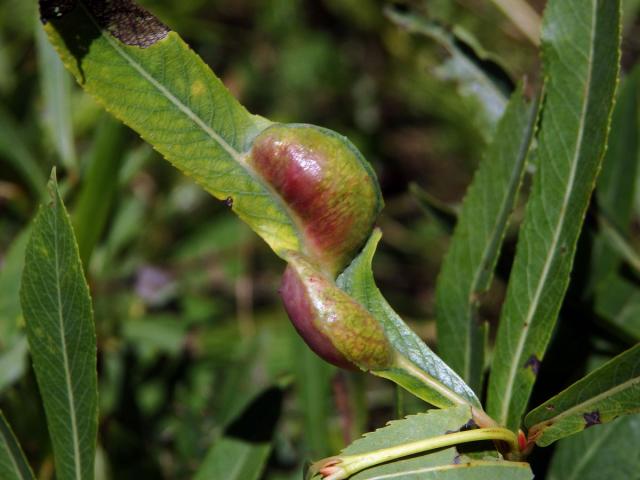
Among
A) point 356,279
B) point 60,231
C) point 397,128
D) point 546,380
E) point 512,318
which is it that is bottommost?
A: point 397,128

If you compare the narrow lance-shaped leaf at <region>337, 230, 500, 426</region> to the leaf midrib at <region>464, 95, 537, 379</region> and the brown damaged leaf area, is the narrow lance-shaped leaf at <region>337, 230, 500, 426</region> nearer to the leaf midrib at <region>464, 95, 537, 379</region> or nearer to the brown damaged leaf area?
the leaf midrib at <region>464, 95, 537, 379</region>

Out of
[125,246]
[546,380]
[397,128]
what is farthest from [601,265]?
[397,128]

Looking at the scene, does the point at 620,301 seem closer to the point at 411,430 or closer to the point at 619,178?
the point at 619,178

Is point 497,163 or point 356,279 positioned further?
point 497,163

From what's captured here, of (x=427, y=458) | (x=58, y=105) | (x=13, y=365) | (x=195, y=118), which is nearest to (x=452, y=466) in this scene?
(x=427, y=458)

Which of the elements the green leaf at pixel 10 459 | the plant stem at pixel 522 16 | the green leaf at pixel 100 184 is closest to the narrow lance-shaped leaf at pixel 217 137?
the green leaf at pixel 10 459

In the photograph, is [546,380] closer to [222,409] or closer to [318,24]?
[222,409]

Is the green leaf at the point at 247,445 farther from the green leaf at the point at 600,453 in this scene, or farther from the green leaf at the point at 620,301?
the green leaf at the point at 620,301
